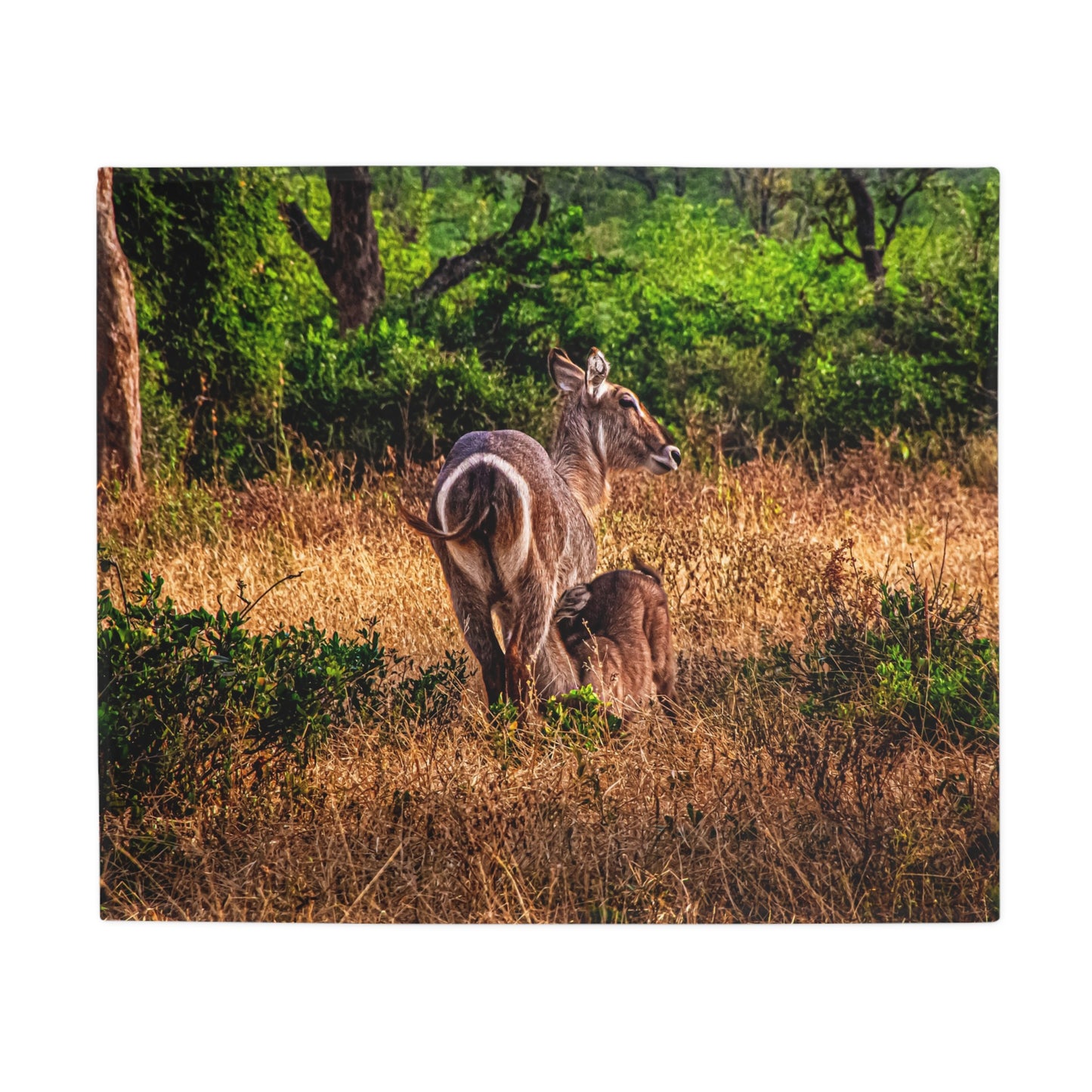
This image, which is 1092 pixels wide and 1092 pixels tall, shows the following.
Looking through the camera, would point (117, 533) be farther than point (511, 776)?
Yes

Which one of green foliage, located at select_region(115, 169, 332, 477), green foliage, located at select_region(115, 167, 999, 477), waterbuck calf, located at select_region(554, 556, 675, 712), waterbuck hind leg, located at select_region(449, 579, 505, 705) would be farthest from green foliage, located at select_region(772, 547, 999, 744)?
green foliage, located at select_region(115, 169, 332, 477)

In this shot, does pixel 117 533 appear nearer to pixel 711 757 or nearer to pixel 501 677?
pixel 501 677

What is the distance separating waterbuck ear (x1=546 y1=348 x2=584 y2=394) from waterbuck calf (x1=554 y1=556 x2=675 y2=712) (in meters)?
0.81

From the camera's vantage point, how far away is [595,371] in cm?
570

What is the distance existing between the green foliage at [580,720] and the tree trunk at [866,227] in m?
2.19

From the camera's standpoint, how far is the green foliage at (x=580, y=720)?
17.9 feet

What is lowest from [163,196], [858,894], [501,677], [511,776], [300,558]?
[858,894]

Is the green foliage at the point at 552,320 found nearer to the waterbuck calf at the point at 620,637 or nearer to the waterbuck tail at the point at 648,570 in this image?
the waterbuck tail at the point at 648,570

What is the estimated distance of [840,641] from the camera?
564cm

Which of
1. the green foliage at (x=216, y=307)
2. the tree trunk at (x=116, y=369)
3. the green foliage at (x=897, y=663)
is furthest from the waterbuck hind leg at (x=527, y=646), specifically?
the tree trunk at (x=116, y=369)

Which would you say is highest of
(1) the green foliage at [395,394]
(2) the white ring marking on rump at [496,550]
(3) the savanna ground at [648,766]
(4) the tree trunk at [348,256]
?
(4) the tree trunk at [348,256]

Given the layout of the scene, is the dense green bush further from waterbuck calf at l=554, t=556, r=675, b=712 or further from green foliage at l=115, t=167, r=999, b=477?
green foliage at l=115, t=167, r=999, b=477
